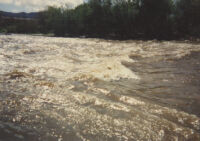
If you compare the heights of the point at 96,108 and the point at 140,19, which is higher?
the point at 140,19

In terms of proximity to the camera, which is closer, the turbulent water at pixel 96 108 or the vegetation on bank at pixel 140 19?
the turbulent water at pixel 96 108

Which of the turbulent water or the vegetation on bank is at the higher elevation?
the vegetation on bank

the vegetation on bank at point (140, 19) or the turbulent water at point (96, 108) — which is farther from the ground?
the vegetation on bank at point (140, 19)

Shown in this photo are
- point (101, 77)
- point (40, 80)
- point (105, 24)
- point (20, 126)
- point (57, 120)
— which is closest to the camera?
point (20, 126)

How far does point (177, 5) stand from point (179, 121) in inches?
1536

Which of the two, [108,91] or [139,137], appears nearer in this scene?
[139,137]

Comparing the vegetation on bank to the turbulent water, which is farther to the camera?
the vegetation on bank

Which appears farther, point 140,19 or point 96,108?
point 140,19

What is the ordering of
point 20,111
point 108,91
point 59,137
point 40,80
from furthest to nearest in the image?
point 40,80
point 108,91
point 20,111
point 59,137

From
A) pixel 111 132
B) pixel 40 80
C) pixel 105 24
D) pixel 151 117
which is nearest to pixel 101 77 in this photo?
pixel 40 80

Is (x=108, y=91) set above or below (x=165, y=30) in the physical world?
below

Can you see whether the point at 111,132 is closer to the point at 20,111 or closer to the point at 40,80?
the point at 20,111

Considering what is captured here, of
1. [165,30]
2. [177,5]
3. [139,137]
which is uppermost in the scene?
[177,5]

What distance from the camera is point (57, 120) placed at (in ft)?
10.3
